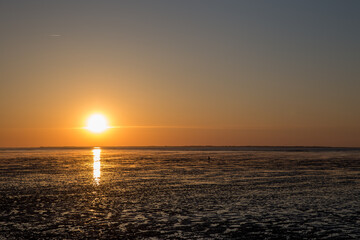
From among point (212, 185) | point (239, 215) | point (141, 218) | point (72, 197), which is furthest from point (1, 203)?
point (212, 185)

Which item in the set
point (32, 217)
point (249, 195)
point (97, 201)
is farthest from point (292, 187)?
point (32, 217)

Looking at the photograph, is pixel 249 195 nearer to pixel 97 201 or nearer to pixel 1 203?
pixel 97 201

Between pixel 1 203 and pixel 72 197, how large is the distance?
4.49 m

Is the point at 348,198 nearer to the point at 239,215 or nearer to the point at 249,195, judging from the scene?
the point at 249,195

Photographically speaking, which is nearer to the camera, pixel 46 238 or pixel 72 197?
pixel 46 238

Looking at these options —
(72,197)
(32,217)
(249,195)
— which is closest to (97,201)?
(72,197)

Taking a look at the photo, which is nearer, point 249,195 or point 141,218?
point 141,218

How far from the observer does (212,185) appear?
32.6m

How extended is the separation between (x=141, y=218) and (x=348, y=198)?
45.7 feet

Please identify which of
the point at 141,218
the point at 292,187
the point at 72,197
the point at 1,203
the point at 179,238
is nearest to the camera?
the point at 179,238

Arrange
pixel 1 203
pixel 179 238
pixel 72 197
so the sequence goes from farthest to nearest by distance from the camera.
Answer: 1. pixel 72 197
2. pixel 1 203
3. pixel 179 238

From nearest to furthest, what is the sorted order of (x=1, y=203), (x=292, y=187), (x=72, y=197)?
(x=1, y=203) → (x=72, y=197) → (x=292, y=187)

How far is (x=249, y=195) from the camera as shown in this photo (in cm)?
2639

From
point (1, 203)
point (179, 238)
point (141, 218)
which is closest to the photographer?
point (179, 238)
